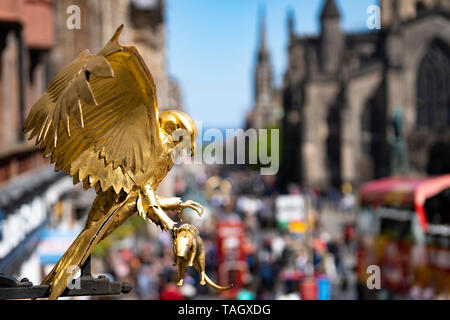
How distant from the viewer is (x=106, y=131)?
2805 mm

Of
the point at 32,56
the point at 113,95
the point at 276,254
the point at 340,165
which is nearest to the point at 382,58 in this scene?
the point at 340,165

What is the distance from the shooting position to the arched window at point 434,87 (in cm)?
6956

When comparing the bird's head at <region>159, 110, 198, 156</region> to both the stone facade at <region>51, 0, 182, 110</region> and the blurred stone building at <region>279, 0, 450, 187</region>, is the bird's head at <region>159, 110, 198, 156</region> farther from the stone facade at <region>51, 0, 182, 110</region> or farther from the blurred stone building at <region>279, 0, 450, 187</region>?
the blurred stone building at <region>279, 0, 450, 187</region>

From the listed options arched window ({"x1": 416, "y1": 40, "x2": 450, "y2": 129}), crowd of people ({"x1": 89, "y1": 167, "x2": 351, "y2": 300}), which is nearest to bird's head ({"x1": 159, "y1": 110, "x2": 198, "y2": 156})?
crowd of people ({"x1": 89, "y1": 167, "x2": 351, "y2": 300})

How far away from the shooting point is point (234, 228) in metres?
22.0

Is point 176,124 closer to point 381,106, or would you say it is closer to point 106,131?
point 106,131

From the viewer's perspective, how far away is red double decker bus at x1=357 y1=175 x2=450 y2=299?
45.6ft

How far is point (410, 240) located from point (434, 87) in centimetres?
5753

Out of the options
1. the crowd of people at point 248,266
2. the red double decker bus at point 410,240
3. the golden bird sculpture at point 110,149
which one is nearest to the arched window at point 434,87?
the crowd of people at point 248,266

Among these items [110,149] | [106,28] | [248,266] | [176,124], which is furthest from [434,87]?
[110,149]

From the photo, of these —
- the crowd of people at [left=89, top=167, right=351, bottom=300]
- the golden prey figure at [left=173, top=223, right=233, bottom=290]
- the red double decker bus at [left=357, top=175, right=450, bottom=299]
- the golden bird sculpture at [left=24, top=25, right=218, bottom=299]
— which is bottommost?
the crowd of people at [left=89, top=167, right=351, bottom=300]

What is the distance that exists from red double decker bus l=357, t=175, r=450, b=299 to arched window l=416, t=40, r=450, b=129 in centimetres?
5338
